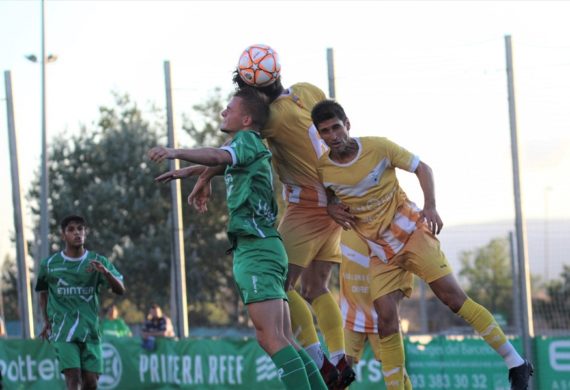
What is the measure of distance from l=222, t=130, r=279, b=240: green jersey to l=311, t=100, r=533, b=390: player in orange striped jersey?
0.86 m

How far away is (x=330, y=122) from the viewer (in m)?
7.38

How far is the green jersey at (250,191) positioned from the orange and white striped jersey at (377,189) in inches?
38.5

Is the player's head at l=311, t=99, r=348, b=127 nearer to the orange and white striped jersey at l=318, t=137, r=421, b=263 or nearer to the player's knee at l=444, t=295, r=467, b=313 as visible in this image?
the orange and white striped jersey at l=318, t=137, r=421, b=263

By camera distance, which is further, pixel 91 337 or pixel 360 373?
pixel 360 373

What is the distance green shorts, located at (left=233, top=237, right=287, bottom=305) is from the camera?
6566mm

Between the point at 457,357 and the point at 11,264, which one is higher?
the point at 11,264

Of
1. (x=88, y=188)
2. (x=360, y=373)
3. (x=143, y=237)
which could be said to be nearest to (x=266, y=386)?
(x=360, y=373)

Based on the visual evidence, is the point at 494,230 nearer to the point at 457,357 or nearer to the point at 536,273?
the point at 536,273

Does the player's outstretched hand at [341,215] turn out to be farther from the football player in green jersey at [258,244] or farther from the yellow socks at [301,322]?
the football player in green jersey at [258,244]

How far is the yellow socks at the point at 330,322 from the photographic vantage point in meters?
7.99

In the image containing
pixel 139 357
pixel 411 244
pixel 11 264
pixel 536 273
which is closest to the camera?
pixel 411 244

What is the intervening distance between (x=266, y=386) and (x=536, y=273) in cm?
363

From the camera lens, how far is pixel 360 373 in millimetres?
13227

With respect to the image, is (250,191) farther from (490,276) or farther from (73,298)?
(490,276)
